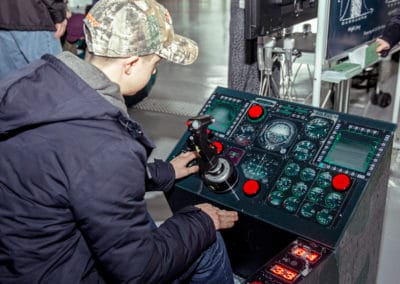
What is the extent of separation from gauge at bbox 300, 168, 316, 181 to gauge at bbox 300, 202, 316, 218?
0.25 feet

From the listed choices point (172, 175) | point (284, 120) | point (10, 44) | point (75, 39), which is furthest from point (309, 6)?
point (75, 39)

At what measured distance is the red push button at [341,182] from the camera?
1.30 metres

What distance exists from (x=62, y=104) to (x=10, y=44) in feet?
6.62

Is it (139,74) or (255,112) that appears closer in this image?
(139,74)

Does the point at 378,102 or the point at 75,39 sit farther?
the point at 378,102

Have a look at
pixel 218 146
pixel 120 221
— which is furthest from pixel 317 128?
pixel 120 221

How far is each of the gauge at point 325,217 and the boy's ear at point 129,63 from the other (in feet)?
2.04

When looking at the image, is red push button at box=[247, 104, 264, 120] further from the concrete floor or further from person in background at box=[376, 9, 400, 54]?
person in background at box=[376, 9, 400, 54]

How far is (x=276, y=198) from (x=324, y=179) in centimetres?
14

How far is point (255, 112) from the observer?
1.53m

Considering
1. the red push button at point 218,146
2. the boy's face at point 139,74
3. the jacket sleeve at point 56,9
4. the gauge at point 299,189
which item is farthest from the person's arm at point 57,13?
the gauge at point 299,189

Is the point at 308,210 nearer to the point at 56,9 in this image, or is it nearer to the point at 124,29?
the point at 124,29

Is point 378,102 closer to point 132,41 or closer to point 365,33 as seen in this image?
point 365,33

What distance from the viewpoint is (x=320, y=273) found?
3.98ft
